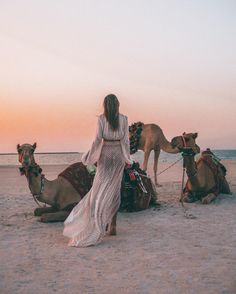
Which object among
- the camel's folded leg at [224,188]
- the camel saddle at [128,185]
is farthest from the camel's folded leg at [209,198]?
the camel saddle at [128,185]

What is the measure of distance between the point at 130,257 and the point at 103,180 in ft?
4.86

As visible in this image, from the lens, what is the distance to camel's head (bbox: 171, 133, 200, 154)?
9555 millimetres

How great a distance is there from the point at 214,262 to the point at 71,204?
3.42 meters

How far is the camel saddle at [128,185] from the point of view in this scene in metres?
8.52

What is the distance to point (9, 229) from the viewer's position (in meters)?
7.64

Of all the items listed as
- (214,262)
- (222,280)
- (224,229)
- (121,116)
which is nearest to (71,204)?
(121,116)

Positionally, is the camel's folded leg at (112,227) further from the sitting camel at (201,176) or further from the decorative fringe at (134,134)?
the decorative fringe at (134,134)

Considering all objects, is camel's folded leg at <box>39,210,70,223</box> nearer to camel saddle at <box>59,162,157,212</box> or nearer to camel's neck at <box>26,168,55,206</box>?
camel's neck at <box>26,168,55,206</box>

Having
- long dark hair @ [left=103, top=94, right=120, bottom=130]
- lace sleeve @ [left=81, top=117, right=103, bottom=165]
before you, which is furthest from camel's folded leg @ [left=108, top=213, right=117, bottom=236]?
long dark hair @ [left=103, top=94, right=120, bottom=130]

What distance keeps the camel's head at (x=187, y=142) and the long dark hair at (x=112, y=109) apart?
3308mm

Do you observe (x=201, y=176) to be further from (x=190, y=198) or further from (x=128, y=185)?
(x=128, y=185)

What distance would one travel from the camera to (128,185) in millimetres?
9086

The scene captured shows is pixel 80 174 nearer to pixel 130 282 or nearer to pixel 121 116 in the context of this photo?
pixel 121 116

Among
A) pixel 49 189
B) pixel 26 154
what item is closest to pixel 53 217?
pixel 49 189
